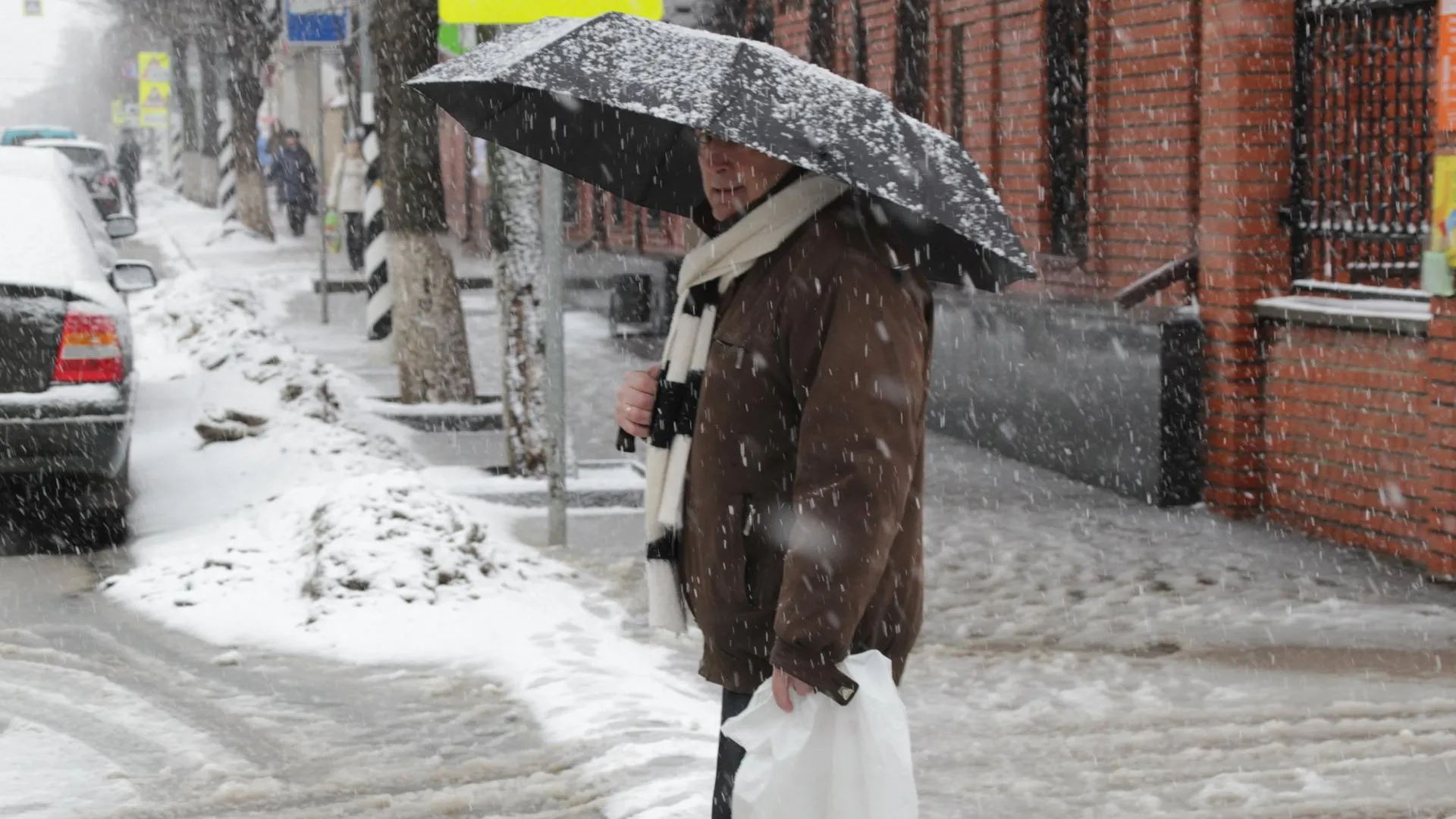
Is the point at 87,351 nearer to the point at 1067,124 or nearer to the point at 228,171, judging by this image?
the point at 1067,124

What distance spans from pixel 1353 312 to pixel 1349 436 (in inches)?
22.5

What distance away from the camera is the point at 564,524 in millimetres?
8703

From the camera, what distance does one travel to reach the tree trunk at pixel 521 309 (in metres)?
10.0

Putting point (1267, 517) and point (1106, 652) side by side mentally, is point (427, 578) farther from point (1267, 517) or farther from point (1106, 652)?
point (1267, 517)

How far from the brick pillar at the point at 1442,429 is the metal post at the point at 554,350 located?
11.8 ft

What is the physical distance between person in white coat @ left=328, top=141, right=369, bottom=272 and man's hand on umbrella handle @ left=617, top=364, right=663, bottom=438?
22.6m

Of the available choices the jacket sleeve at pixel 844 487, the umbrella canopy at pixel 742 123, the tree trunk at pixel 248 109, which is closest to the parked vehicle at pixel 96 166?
the tree trunk at pixel 248 109

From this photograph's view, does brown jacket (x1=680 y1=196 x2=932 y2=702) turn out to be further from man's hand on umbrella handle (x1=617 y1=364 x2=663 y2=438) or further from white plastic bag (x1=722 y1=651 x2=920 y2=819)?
man's hand on umbrella handle (x1=617 y1=364 x2=663 y2=438)

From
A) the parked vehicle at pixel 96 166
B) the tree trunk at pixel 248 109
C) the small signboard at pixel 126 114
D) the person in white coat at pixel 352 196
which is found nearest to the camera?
the person in white coat at pixel 352 196

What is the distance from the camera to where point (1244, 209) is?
9352mm

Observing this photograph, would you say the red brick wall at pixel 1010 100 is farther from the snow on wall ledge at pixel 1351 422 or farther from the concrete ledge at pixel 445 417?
the concrete ledge at pixel 445 417

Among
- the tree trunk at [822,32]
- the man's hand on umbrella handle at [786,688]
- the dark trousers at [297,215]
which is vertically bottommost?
the man's hand on umbrella handle at [786,688]

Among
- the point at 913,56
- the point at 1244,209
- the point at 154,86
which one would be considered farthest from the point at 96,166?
the point at 1244,209

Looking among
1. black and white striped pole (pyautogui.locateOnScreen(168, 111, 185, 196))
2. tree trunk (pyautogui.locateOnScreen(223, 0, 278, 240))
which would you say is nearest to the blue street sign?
tree trunk (pyautogui.locateOnScreen(223, 0, 278, 240))
